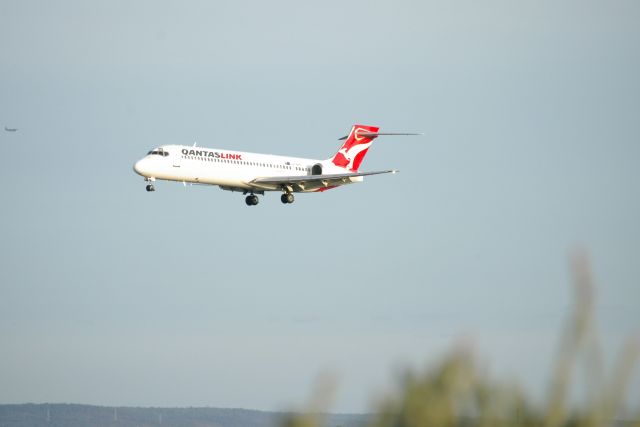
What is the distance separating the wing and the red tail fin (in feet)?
20.0

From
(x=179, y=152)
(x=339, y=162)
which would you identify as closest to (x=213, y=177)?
(x=179, y=152)

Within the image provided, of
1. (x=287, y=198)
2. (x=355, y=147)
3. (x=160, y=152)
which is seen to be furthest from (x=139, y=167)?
(x=355, y=147)

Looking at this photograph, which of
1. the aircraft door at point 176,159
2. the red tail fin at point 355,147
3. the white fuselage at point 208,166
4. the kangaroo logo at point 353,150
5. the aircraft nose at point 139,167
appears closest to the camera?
the aircraft nose at point 139,167

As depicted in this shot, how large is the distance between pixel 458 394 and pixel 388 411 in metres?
Answer: 0.57

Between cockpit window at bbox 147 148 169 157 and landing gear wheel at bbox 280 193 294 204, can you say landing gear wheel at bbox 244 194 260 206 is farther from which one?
cockpit window at bbox 147 148 169 157

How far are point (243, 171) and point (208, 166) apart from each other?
240cm

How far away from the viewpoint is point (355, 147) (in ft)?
284

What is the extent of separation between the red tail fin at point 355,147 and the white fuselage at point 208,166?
9.54 meters

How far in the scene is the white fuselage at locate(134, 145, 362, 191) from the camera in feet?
232

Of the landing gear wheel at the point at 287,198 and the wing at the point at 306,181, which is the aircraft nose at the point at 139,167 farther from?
the landing gear wheel at the point at 287,198

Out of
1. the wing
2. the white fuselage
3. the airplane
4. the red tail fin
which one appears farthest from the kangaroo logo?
the white fuselage

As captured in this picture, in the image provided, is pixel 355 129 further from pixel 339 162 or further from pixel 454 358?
pixel 454 358

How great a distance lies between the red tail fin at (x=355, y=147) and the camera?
3349 inches

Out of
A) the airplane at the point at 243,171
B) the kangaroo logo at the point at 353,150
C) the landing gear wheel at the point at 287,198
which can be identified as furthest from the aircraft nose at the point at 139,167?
the kangaroo logo at the point at 353,150
